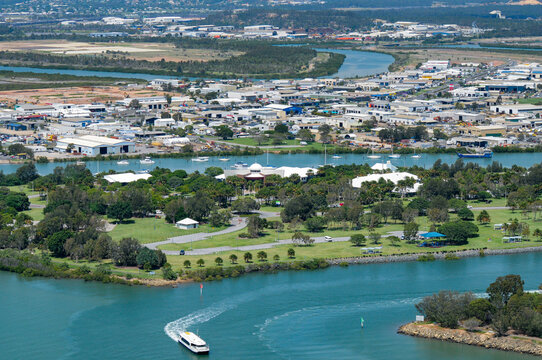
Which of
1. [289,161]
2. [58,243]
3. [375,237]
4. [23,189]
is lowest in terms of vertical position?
[289,161]

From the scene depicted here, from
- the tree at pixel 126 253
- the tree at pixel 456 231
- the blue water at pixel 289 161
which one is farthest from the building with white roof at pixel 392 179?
the tree at pixel 126 253

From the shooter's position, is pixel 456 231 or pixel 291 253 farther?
pixel 456 231

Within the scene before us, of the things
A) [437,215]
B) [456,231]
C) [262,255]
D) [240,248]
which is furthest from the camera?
[437,215]

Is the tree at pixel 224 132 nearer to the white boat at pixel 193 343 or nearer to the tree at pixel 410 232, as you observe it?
the tree at pixel 410 232

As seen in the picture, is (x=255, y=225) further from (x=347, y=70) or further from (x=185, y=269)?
(x=347, y=70)

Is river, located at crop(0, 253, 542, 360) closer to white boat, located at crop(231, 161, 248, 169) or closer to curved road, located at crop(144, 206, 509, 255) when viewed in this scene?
curved road, located at crop(144, 206, 509, 255)

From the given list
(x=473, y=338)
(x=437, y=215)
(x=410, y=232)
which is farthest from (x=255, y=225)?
(x=473, y=338)
